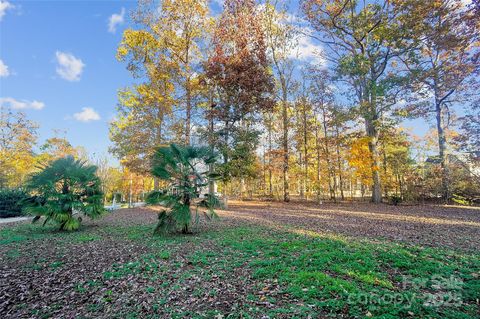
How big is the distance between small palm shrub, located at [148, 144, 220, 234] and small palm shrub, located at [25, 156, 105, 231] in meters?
2.95

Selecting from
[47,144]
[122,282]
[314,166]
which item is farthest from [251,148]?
[47,144]

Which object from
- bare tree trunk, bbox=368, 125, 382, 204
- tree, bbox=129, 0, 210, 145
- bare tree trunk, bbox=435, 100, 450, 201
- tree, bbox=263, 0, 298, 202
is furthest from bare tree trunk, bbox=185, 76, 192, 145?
bare tree trunk, bbox=435, 100, 450, 201

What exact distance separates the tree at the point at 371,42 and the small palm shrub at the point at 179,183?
405 inches

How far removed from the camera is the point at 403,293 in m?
2.84

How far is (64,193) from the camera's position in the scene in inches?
284

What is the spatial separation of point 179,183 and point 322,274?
4201 mm

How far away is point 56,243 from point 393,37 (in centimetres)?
1671

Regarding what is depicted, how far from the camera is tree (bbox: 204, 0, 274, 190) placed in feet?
42.1

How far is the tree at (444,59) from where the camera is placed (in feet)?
36.4

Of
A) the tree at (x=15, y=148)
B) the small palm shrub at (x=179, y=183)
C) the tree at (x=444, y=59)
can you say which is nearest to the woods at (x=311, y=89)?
the tree at (x=444, y=59)

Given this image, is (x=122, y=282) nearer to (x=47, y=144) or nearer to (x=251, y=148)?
(x=251, y=148)

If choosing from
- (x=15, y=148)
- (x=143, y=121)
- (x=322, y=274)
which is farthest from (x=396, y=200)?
(x=15, y=148)

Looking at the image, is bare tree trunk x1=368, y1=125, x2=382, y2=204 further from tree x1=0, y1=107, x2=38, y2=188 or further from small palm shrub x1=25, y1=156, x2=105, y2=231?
tree x1=0, y1=107, x2=38, y2=188

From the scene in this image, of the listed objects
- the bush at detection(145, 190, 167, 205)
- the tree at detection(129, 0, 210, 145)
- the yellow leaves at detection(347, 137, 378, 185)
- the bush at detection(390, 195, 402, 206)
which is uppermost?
the tree at detection(129, 0, 210, 145)
